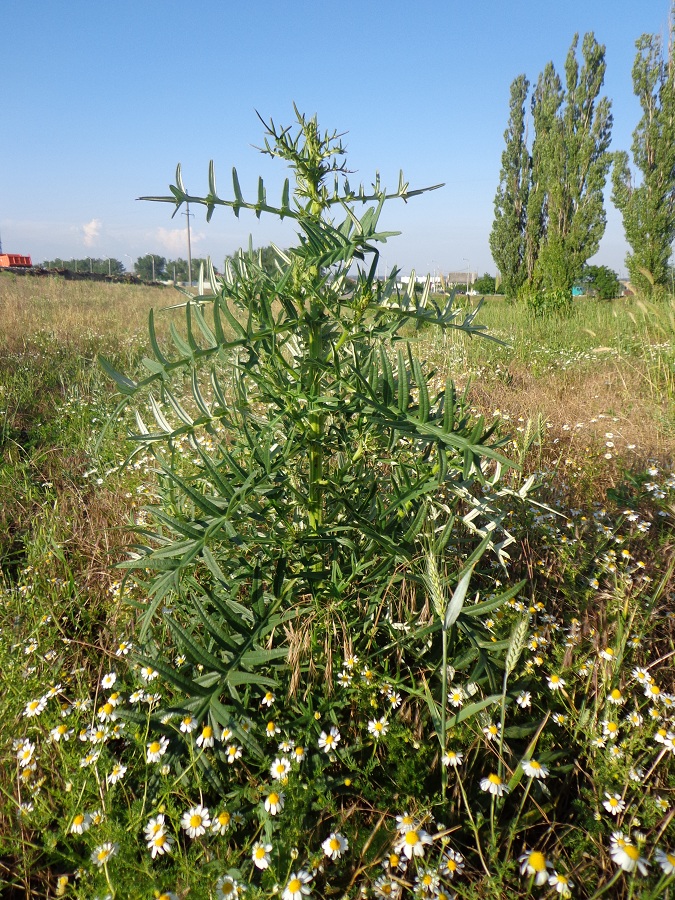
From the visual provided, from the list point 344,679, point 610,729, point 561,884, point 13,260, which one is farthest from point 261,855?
point 13,260

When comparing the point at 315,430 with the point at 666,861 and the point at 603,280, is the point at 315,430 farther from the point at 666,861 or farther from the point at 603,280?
the point at 603,280

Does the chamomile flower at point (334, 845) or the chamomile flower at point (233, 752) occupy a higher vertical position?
the chamomile flower at point (233, 752)

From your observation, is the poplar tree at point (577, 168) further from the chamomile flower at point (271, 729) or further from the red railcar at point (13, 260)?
the red railcar at point (13, 260)

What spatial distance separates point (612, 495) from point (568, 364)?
2673mm

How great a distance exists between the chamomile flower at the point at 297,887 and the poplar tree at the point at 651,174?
55.9ft

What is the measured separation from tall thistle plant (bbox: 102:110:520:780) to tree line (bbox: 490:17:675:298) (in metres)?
13.0

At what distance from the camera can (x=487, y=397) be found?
3.67 m

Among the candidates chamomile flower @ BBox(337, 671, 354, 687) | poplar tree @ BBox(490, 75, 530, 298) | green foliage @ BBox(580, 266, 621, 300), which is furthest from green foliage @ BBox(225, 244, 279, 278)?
green foliage @ BBox(580, 266, 621, 300)

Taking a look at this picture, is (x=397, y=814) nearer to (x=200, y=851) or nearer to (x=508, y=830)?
(x=508, y=830)

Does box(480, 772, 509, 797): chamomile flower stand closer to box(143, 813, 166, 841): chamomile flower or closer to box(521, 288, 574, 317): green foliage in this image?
box(143, 813, 166, 841): chamomile flower

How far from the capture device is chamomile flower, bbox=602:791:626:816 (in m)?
1.05

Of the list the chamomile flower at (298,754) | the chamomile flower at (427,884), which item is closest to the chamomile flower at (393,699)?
the chamomile flower at (298,754)

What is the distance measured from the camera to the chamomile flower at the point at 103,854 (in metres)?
0.97

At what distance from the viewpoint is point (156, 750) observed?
113 cm
